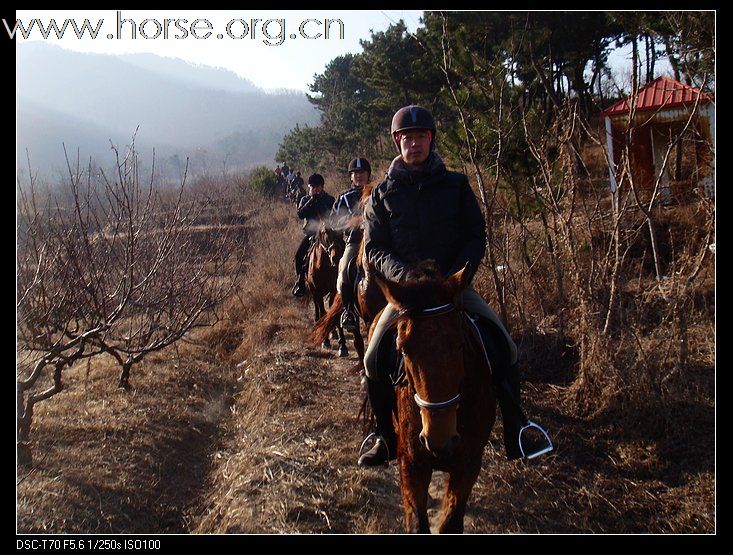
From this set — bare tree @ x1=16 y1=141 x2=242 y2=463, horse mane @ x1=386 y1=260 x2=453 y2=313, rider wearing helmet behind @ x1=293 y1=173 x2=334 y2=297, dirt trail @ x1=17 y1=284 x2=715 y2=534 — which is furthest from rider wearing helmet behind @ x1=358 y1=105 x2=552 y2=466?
rider wearing helmet behind @ x1=293 y1=173 x2=334 y2=297

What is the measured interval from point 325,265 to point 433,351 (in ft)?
18.7

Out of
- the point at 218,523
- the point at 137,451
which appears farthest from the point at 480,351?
the point at 137,451

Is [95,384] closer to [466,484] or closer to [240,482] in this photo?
[240,482]

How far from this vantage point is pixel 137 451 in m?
5.21

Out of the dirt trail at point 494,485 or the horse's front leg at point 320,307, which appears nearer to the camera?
the dirt trail at point 494,485

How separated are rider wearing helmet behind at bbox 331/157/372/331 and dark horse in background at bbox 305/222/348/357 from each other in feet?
0.79

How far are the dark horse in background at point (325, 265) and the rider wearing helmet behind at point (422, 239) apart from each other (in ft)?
12.0

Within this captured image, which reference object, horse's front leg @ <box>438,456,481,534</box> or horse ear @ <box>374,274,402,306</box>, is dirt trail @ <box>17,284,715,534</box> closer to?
horse's front leg @ <box>438,456,481,534</box>

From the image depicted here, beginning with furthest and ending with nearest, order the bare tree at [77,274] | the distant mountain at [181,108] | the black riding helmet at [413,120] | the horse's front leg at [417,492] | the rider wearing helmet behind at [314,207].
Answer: the distant mountain at [181,108], the rider wearing helmet behind at [314,207], the bare tree at [77,274], the black riding helmet at [413,120], the horse's front leg at [417,492]

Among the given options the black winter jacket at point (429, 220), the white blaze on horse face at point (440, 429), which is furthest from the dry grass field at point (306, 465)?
the black winter jacket at point (429, 220)

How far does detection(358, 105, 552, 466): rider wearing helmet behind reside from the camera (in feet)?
11.0

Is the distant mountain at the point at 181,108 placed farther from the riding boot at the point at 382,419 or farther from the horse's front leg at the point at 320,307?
the riding boot at the point at 382,419

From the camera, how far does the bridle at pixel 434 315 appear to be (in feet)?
8.30

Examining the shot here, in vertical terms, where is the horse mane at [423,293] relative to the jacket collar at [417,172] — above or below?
below
